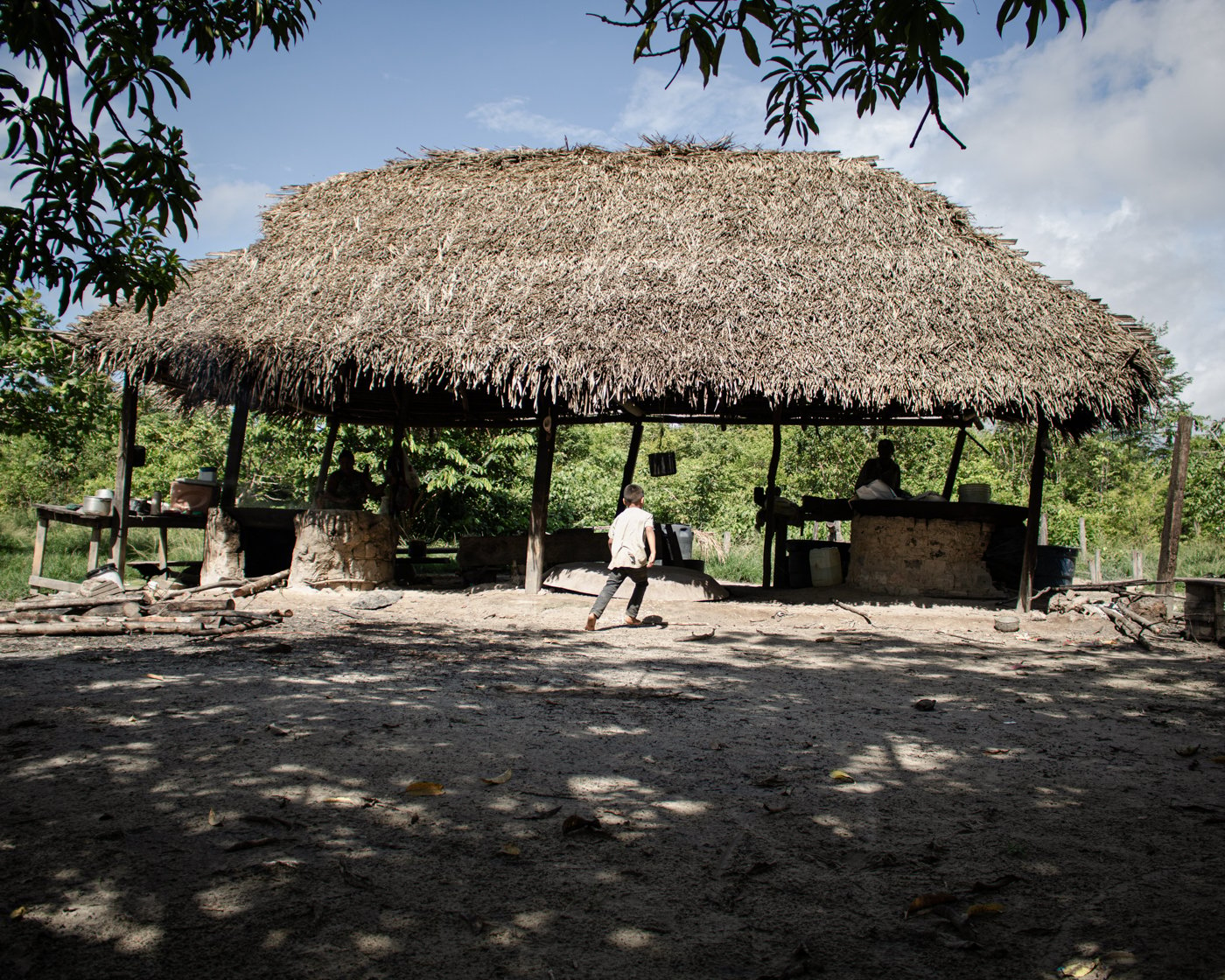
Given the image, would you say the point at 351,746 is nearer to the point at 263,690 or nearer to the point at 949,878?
the point at 263,690

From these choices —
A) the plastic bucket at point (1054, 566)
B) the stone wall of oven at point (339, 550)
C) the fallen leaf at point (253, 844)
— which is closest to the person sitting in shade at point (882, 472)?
the plastic bucket at point (1054, 566)

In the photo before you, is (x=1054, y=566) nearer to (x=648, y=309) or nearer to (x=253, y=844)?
(x=648, y=309)

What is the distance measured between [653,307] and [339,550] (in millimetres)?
4132

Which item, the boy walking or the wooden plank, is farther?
the wooden plank

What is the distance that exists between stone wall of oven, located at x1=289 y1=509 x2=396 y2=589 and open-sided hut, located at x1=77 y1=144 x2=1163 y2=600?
1.31 m

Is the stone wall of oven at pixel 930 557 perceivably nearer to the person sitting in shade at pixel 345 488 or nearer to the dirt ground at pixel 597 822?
the dirt ground at pixel 597 822

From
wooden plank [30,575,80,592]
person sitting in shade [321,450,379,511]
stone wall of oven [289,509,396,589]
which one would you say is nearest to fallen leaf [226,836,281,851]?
stone wall of oven [289,509,396,589]

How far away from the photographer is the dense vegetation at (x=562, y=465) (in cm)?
1247

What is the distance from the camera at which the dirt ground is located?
6.90ft

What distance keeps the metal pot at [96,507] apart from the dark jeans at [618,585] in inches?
218

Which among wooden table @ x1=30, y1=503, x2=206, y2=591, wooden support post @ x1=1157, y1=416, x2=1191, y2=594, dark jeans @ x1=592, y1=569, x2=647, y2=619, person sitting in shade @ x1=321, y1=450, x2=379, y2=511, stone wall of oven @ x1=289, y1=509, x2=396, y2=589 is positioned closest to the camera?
dark jeans @ x1=592, y1=569, x2=647, y2=619

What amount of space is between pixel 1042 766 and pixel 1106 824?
66 centimetres

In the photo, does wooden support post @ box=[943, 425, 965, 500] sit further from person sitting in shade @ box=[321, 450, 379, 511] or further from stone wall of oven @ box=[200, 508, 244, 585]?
stone wall of oven @ box=[200, 508, 244, 585]

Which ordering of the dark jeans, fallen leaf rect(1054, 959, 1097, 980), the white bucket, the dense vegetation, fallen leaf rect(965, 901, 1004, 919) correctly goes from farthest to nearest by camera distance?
the dense vegetation → the white bucket → the dark jeans → fallen leaf rect(965, 901, 1004, 919) → fallen leaf rect(1054, 959, 1097, 980)
